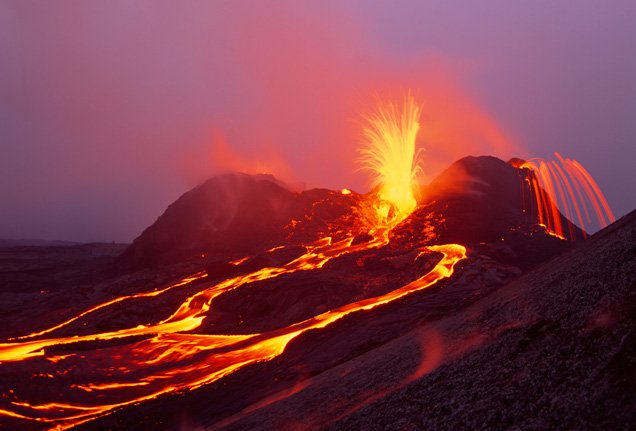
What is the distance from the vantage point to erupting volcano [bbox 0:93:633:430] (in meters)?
15.9

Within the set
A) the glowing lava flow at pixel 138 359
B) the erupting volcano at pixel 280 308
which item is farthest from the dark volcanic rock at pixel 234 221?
the glowing lava flow at pixel 138 359

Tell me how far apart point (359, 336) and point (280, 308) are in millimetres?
10094

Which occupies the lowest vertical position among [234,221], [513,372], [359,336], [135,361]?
[359,336]

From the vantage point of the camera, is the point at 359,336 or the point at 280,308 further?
the point at 280,308

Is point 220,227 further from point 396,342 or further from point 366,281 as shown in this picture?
point 396,342

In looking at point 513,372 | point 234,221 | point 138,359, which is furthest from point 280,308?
point 234,221

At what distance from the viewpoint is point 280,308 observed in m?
28.8

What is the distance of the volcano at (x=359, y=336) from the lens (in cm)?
786

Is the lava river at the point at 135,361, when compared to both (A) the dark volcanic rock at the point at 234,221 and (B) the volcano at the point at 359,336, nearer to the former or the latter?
(B) the volcano at the point at 359,336

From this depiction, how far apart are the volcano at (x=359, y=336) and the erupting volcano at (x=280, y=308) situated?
135mm

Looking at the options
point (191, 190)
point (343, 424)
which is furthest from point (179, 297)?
point (191, 190)

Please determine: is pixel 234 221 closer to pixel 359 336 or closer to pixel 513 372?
pixel 359 336

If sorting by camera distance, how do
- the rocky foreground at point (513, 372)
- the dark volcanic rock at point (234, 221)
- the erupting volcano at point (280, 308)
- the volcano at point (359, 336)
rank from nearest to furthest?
the rocky foreground at point (513, 372)
the volcano at point (359, 336)
the erupting volcano at point (280, 308)
the dark volcanic rock at point (234, 221)

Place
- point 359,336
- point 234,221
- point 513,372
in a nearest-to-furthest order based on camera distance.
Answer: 1. point 513,372
2. point 359,336
3. point 234,221
